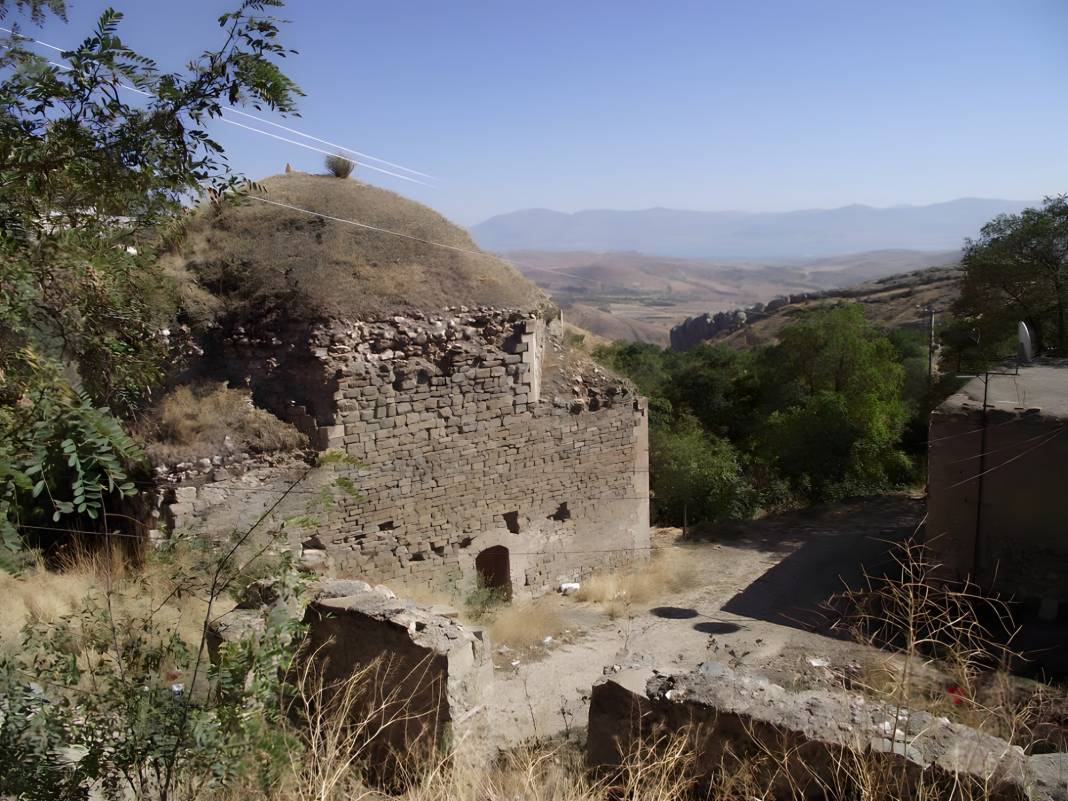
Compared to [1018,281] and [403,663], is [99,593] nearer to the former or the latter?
[403,663]

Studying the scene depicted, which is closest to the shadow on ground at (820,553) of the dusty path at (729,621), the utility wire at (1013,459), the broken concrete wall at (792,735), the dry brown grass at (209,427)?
the dusty path at (729,621)

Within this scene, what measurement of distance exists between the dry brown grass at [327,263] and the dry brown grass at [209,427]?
4.04ft

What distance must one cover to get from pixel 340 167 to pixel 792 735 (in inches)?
475

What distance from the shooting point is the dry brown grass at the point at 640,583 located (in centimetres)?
1162

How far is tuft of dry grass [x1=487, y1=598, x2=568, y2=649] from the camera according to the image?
31.6 ft

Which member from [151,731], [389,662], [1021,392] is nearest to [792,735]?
[389,662]

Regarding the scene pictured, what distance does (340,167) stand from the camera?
539 inches

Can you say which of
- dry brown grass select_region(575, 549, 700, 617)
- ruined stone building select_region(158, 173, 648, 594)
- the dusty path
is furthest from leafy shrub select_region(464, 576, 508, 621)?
dry brown grass select_region(575, 549, 700, 617)

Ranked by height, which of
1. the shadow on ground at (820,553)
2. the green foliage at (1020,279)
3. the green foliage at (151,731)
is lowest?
the shadow on ground at (820,553)

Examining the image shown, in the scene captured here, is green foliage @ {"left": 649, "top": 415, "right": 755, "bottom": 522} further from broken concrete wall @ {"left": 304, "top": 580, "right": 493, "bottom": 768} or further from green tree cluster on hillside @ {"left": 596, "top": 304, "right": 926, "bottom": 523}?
broken concrete wall @ {"left": 304, "top": 580, "right": 493, "bottom": 768}

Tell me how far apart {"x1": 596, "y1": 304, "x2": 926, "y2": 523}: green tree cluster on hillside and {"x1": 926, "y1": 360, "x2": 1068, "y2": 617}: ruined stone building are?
639 centimetres

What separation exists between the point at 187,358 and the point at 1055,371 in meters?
12.7

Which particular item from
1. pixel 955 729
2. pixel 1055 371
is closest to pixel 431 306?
pixel 955 729

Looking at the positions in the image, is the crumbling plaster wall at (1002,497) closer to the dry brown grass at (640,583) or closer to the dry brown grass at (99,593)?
the dry brown grass at (640,583)
